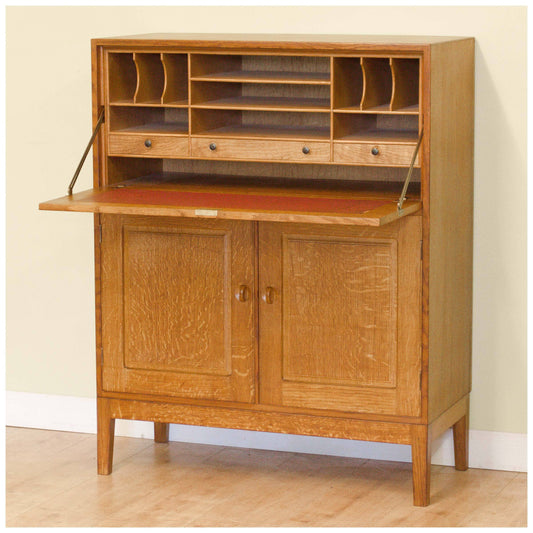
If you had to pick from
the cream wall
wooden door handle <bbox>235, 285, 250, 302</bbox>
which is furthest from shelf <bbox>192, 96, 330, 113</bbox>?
wooden door handle <bbox>235, 285, 250, 302</bbox>

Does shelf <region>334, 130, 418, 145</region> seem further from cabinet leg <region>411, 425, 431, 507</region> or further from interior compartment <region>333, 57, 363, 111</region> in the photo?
cabinet leg <region>411, 425, 431, 507</region>

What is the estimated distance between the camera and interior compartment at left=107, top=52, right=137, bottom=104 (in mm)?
4609

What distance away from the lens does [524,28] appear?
15.0 feet

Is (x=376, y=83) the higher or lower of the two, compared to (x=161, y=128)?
higher

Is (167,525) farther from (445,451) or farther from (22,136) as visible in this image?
(22,136)

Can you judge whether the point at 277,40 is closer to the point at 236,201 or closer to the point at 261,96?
the point at 261,96

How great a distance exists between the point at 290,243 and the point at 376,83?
0.64 m

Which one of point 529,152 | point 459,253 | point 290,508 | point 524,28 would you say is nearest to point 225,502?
point 290,508

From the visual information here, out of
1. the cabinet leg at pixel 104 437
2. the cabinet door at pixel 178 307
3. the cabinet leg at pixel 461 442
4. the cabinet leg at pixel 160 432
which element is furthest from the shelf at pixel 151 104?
the cabinet leg at pixel 461 442

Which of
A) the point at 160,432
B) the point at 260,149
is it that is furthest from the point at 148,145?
the point at 160,432

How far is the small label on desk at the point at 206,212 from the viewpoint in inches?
163

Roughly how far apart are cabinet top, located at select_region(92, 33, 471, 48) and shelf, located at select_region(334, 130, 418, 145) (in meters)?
0.33

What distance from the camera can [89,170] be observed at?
17.1ft

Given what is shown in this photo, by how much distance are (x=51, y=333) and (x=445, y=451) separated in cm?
175
